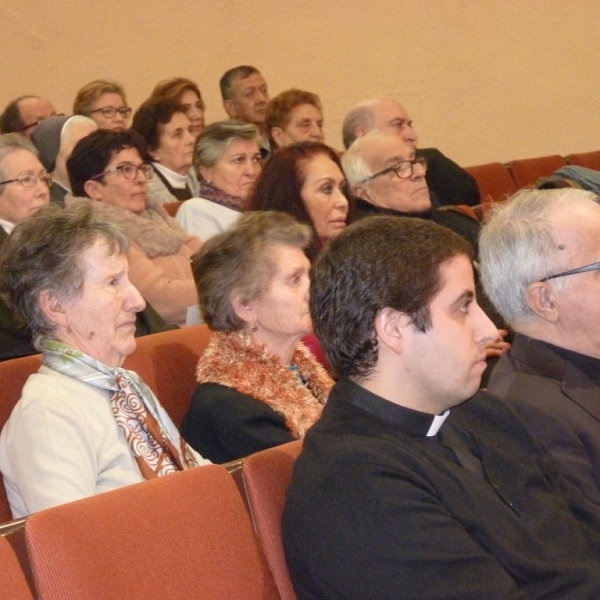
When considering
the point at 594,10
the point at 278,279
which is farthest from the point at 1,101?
the point at 594,10

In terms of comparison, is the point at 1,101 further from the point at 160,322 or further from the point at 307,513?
the point at 307,513

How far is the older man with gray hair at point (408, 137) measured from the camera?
477cm

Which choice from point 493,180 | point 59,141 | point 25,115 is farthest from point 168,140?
point 493,180

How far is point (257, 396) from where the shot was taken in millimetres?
2238

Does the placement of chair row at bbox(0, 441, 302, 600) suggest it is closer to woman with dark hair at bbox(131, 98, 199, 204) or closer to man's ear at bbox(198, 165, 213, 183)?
man's ear at bbox(198, 165, 213, 183)

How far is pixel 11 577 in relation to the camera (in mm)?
1324

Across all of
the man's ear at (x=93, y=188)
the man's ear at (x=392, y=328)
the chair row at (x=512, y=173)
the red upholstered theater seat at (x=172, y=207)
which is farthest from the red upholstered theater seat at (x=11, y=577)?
the chair row at (x=512, y=173)

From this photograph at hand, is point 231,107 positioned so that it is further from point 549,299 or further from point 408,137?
point 549,299

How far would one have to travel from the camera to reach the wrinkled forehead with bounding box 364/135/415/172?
12.2ft

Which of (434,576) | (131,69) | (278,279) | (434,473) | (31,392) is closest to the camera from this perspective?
(434,576)

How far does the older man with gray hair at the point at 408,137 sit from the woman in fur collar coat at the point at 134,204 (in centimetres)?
140

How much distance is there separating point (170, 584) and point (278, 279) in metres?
1.11

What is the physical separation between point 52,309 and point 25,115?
10.1 feet

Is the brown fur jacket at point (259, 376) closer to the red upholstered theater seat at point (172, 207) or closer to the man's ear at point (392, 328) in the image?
the man's ear at point (392, 328)
